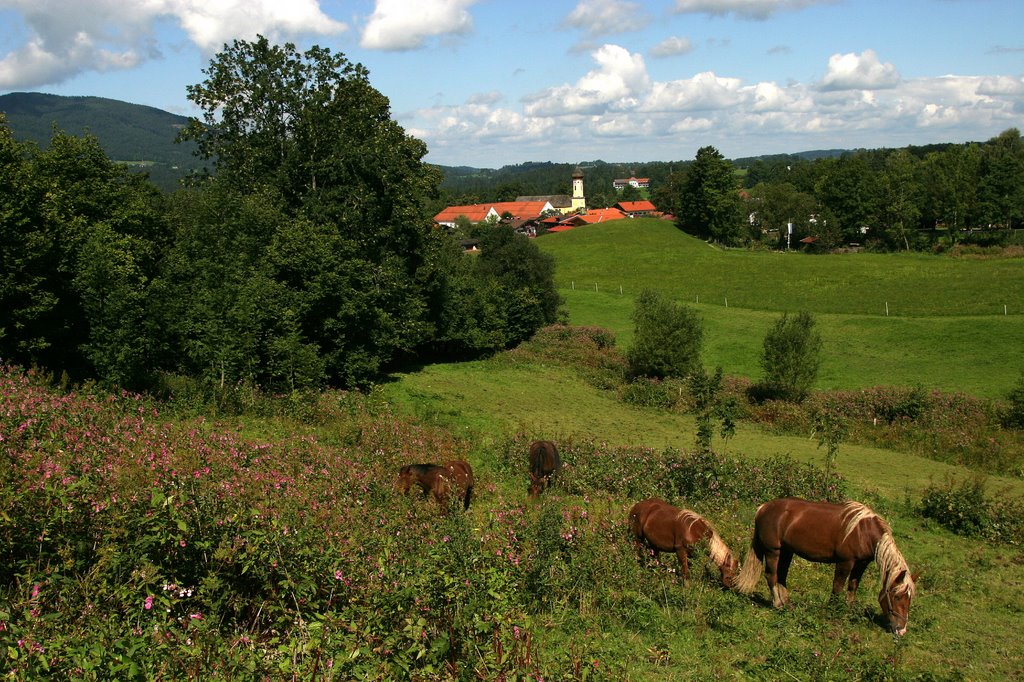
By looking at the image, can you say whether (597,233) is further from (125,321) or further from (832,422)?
(125,321)

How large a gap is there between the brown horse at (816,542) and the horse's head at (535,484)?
18.1ft

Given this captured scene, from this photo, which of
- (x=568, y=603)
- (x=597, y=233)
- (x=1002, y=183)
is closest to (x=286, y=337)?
(x=568, y=603)

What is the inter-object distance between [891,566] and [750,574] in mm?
1834

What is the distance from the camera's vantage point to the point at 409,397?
94.8 ft

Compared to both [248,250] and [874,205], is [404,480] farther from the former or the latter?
[874,205]

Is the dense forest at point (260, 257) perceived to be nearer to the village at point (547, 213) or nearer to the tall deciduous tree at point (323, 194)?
the tall deciduous tree at point (323, 194)

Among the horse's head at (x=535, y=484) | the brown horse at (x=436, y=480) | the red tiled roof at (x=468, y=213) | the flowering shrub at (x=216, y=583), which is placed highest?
the red tiled roof at (x=468, y=213)

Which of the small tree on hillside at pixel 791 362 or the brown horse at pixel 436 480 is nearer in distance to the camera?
the brown horse at pixel 436 480

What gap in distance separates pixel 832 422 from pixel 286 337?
65.8 feet

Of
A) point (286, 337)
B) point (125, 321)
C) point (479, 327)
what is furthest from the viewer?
point (479, 327)

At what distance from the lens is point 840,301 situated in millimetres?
56969

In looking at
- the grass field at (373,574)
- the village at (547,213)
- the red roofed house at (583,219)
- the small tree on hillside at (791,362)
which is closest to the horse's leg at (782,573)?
the grass field at (373,574)

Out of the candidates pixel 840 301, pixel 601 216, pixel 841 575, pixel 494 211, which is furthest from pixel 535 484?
pixel 494 211

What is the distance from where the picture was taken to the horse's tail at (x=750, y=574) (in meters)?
10.4
